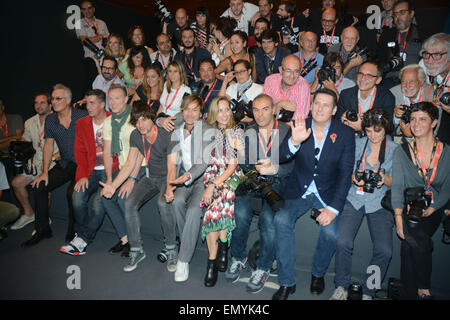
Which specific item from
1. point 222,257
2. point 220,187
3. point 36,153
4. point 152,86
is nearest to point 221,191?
point 220,187

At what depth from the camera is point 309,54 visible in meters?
3.99

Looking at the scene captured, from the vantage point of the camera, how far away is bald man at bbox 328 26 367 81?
12.1 ft

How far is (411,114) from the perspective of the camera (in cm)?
239

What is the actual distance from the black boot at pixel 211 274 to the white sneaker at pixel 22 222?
8.25 ft

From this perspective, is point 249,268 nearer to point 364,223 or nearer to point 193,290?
point 193,290

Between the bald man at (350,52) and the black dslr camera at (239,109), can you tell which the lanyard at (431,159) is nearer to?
the black dslr camera at (239,109)

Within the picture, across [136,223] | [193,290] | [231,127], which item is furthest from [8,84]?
[193,290]

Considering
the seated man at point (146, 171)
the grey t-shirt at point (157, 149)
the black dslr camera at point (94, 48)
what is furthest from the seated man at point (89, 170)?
the black dslr camera at point (94, 48)

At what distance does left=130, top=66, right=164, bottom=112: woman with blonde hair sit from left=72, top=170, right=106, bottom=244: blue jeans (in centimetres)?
114

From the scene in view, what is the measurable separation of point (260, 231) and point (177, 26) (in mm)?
4329

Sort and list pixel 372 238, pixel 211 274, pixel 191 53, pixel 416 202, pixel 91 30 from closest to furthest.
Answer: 1. pixel 416 202
2. pixel 372 238
3. pixel 211 274
4. pixel 191 53
5. pixel 91 30

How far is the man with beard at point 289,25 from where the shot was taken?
4.74m

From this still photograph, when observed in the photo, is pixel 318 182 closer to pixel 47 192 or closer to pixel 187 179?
pixel 187 179
